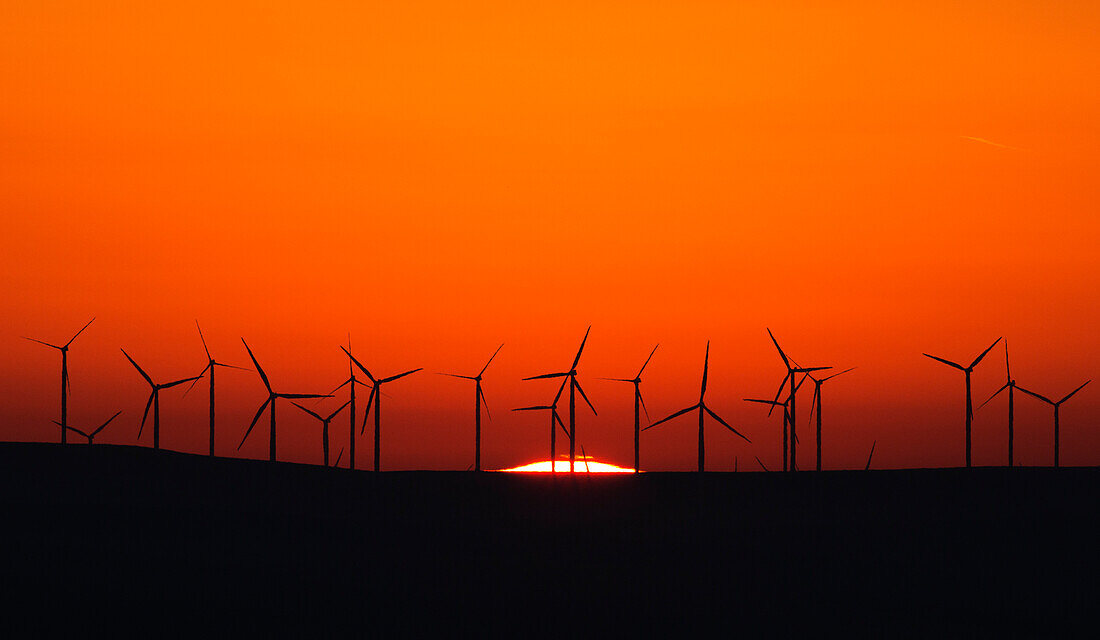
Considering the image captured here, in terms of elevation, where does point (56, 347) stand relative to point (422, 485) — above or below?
above

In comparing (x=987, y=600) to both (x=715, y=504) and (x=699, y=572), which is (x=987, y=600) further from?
(x=715, y=504)

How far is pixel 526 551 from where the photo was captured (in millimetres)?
66625

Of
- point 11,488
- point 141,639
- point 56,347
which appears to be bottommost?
point 141,639

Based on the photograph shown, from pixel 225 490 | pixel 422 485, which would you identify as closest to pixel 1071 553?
pixel 422 485

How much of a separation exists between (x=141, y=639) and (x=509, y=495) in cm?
4462

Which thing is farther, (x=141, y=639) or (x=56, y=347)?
(x=56, y=347)

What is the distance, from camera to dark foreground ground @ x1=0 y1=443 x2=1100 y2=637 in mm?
51188

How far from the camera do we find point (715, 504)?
87750mm

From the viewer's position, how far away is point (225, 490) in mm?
83312

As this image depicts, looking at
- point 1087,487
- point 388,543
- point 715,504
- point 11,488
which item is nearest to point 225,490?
point 11,488

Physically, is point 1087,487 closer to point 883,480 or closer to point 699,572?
point 883,480

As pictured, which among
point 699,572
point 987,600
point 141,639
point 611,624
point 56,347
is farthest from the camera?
point 56,347

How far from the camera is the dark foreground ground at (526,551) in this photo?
168ft

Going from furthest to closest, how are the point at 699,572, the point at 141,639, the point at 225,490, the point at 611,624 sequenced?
the point at 225,490
the point at 699,572
the point at 611,624
the point at 141,639
